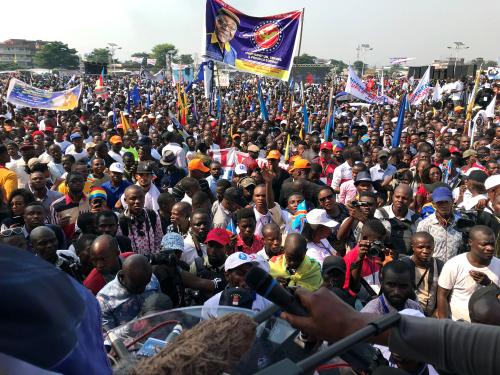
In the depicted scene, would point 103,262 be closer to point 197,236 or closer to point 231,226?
point 197,236

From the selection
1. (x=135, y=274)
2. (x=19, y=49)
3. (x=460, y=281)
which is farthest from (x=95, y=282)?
(x=19, y=49)

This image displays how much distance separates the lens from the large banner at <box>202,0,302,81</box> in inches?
312

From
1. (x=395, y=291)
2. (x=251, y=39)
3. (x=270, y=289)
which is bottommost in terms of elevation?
(x=395, y=291)

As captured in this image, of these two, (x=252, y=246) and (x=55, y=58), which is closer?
(x=252, y=246)

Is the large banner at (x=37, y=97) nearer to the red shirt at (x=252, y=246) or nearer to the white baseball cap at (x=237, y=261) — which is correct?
the red shirt at (x=252, y=246)

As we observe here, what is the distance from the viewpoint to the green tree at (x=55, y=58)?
9062 cm

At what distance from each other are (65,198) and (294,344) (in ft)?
14.5

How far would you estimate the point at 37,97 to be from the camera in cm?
1162

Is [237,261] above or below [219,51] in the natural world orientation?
below

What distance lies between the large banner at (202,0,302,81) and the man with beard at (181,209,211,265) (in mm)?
4328

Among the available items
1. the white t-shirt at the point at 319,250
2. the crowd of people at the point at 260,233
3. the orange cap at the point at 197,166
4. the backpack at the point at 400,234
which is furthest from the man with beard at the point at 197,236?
the orange cap at the point at 197,166

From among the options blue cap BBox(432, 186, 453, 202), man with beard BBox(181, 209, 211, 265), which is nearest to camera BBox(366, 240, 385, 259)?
blue cap BBox(432, 186, 453, 202)

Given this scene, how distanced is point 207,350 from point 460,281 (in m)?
3.16

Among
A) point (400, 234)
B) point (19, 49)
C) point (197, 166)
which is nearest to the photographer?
point (400, 234)
